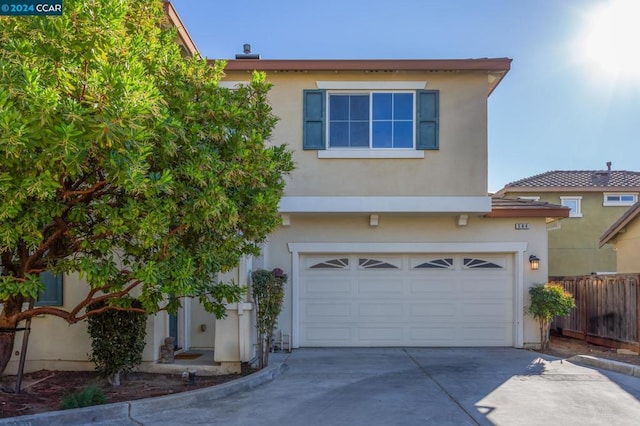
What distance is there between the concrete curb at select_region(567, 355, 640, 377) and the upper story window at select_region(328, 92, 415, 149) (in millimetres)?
5100

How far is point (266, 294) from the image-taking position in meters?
9.13

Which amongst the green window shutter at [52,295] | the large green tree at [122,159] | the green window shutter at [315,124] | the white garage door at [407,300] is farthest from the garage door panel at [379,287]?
the green window shutter at [52,295]

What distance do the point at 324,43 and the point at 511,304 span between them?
23.9 feet

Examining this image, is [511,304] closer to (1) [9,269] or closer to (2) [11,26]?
(1) [9,269]

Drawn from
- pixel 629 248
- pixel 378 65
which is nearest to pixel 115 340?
pixel 378 65

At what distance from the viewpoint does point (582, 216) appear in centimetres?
2133

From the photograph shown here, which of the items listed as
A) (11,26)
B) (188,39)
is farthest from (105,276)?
(188,39)

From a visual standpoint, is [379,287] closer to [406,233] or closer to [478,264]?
[406,233]

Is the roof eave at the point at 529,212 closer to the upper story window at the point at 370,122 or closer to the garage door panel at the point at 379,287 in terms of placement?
the upper story window at the point at 370,122

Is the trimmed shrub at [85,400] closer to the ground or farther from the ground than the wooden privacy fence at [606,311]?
closer to the ground

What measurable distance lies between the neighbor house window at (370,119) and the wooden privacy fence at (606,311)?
17.7 ft

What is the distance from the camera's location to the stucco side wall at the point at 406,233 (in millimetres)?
11297

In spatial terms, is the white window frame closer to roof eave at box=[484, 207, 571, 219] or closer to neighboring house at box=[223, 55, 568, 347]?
neighboring house at box=[223, 55, 568, 347]

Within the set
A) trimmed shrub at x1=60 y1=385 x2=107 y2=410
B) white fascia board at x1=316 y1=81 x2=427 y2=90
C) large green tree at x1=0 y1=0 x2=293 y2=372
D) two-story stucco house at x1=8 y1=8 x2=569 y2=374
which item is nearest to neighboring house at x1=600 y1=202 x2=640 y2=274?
two-story stucco house at x1=8 y1=8 x2=569 y2=374
